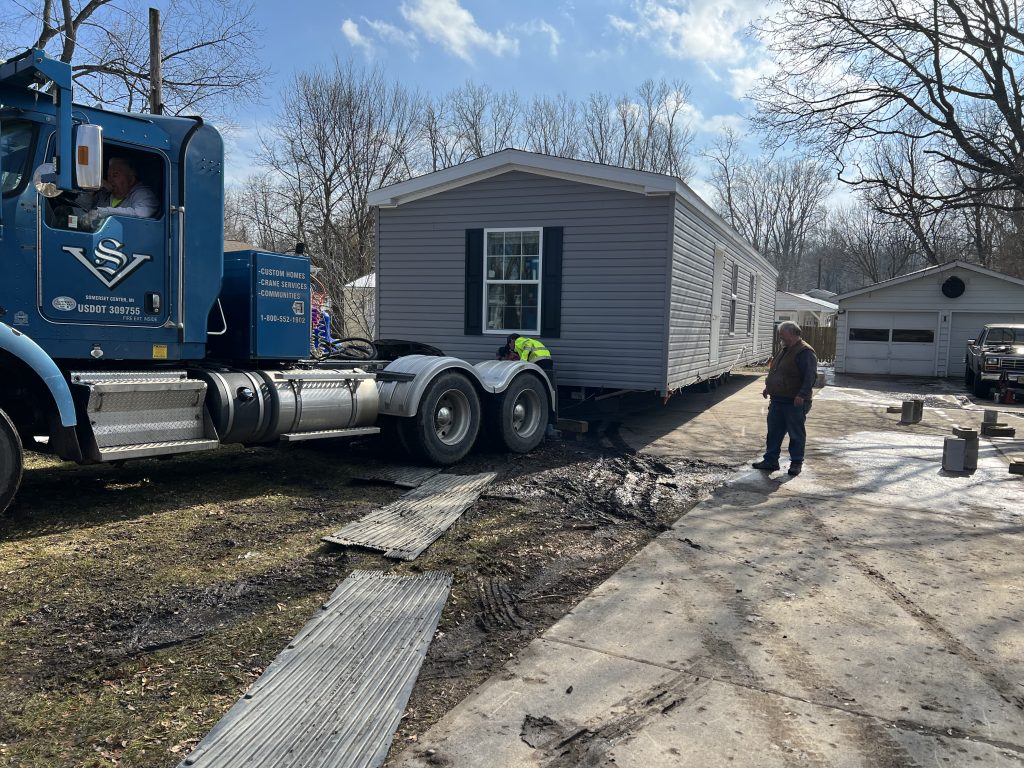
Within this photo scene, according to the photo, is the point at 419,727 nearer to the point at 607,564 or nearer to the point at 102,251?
the point at 607,564

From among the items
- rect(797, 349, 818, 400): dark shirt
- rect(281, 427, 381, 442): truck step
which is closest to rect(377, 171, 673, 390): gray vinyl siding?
rect(797, 349, 818, 400): dark shirt

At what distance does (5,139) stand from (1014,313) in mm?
25782

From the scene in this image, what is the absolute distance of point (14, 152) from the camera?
4.85 meters

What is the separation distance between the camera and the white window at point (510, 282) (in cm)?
1077

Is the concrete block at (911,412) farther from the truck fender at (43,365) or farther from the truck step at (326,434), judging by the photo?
the truck fender at (43,365)

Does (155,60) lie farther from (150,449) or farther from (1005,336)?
(1005,336)

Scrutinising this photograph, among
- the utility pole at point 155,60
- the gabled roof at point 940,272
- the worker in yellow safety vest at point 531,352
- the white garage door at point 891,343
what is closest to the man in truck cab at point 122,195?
the worker in yellow safety vest at point 531,352

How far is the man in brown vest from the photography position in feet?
25.6

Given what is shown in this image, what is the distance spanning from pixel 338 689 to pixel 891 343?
24917 mm

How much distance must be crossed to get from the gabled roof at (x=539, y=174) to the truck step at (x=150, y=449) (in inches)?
249

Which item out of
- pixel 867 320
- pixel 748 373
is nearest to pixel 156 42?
pixel 748 373

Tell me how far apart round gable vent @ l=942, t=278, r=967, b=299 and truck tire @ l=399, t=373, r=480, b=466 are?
67.8ft

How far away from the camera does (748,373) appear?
24.0 m

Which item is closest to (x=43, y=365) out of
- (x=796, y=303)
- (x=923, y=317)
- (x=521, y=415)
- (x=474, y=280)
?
(x=521, y=415)
